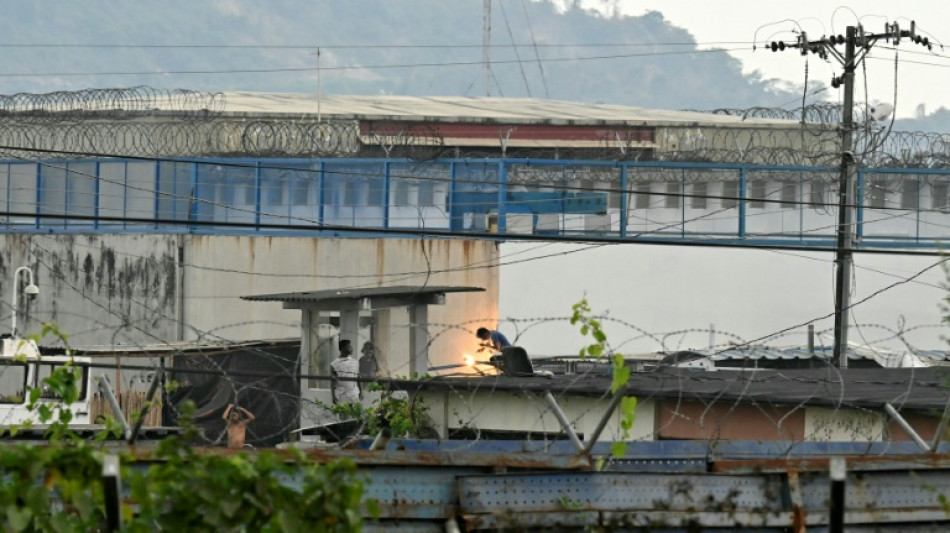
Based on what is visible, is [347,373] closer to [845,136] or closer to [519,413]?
[519,413]

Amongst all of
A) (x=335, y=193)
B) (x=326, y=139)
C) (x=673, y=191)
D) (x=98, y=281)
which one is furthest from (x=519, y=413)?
(x=673, y=191)

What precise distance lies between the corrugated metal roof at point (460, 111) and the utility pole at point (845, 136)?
1494cm

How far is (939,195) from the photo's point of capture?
44219 millimetres

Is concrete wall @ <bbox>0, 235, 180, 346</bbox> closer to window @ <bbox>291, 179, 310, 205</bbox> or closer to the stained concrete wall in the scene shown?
the stained concrete wall

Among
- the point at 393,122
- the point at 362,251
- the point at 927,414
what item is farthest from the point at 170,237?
the point at 927,414

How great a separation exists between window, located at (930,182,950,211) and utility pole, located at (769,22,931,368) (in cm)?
1522

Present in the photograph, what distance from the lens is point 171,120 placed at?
39.7 m

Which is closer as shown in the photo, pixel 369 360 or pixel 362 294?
pixel 362 294

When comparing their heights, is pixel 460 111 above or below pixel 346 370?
above

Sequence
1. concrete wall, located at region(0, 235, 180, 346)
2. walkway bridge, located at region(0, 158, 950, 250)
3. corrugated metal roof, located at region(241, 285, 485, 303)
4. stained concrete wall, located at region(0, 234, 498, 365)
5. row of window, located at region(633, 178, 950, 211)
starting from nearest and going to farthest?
corrugated metal roof, located at region(241, 285, 485, 303)
stained concrete wall, located at region(0, 234, 498, 365)
concrete wall, located at region(0, 235, 180, 346)
walkway bridge, located at region(0, 158, 950, 250)
row of window, located at region(633, 178, 950, 211)

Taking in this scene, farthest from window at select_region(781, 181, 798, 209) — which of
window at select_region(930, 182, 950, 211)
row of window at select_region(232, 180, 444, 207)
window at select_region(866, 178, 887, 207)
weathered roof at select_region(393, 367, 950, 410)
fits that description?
weathered roof at select_region(393, 367, 950, 410)

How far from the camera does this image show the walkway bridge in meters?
34.8

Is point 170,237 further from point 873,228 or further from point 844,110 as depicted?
point 873,228

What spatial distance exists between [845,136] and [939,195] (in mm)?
18556
